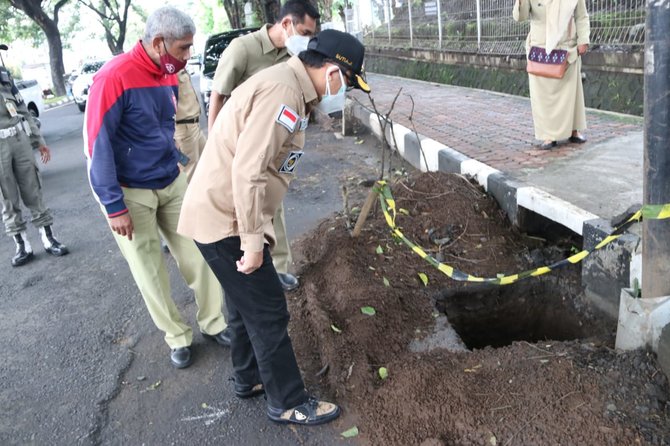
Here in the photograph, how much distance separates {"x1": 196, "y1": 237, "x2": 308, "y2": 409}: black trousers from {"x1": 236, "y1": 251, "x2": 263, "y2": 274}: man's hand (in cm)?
9

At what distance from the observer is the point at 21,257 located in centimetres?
514

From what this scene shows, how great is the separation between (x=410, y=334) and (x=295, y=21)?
2.12 m

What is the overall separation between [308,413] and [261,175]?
1.25 m

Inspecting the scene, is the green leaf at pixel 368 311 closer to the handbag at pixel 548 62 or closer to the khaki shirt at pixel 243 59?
the khaki shirt at pixel 243 59

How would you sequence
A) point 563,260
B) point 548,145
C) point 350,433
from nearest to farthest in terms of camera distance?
point 350,433 → point 563,260 → point 548,145

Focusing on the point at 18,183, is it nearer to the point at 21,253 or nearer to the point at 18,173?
the point at 18,173

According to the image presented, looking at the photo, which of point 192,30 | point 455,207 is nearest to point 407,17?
point 455,207

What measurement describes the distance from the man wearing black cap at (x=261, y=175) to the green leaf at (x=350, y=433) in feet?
1.07

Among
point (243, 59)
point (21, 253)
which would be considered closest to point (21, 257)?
point (21, 253)

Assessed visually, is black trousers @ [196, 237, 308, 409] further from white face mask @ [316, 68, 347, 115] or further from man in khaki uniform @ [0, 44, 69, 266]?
man in khaki uniform @ [0, 44, 69, 266]

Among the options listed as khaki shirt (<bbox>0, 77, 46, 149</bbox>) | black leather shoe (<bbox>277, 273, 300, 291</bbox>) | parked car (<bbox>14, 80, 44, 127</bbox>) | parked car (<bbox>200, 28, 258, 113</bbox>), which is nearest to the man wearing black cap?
black leather shoe (<bbox>277, 273, 300, 291</bbox>)

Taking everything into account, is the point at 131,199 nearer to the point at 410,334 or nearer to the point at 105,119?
the point at 105,119

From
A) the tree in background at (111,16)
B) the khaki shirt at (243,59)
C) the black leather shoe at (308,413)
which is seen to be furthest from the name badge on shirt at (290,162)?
the tree in background at (111,16)

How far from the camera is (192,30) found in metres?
2.86
